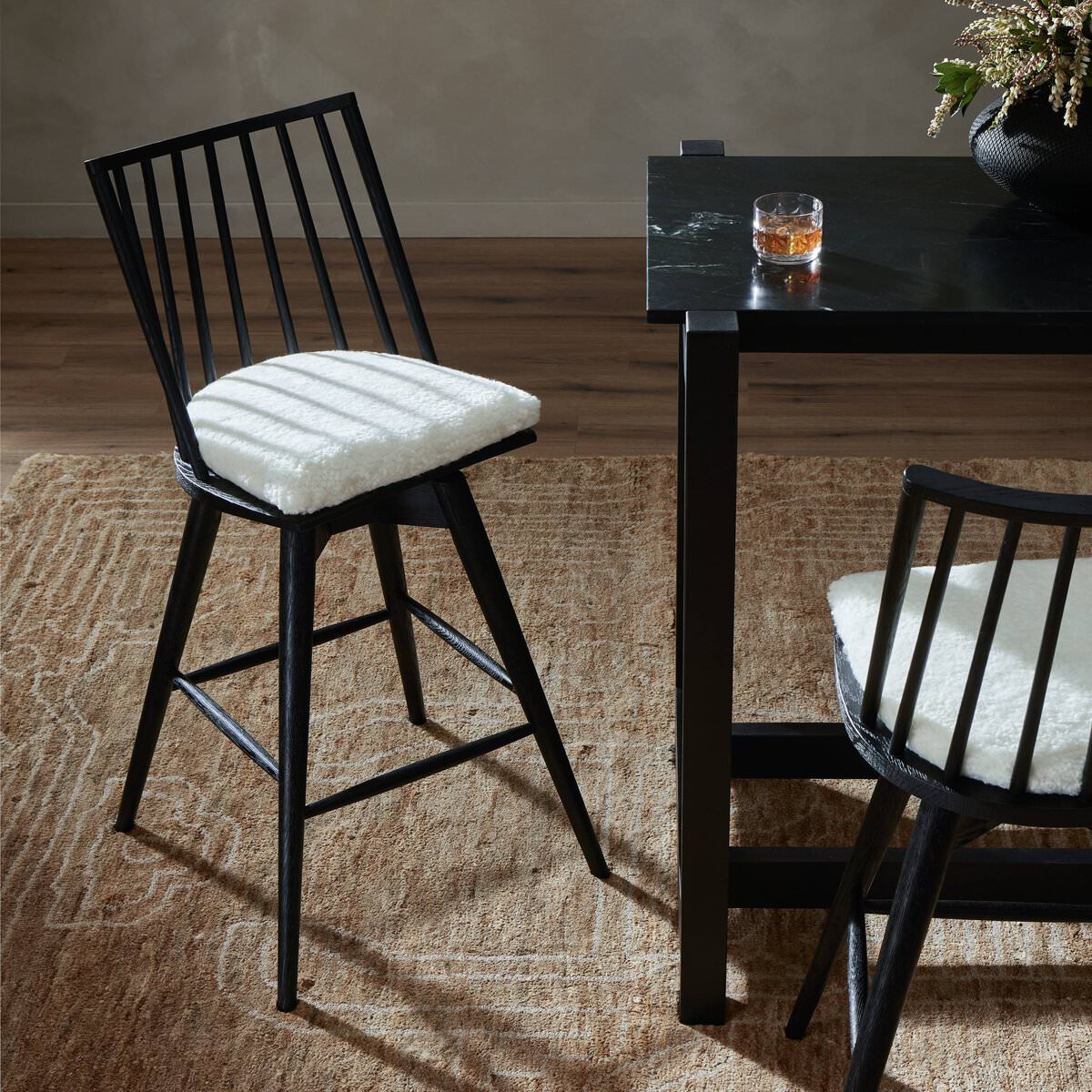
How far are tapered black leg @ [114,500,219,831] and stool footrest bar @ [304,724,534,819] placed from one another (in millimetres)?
285

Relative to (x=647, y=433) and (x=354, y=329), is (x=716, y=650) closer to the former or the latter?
(x=647, y=433)

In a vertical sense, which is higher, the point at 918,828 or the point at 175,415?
the point at 175,415

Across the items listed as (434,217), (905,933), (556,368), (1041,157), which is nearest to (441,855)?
(905,933)

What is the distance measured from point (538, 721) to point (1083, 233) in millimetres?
873

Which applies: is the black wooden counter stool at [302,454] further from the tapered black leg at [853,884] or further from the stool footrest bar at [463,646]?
the tapered black leg at [853,884]

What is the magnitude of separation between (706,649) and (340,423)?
1.64 ft

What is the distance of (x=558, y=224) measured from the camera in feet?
13.3

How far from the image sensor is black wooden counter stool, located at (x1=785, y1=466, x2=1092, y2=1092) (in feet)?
3.28

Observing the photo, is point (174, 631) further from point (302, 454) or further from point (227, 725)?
point (302, 454)

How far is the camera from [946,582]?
1.06 metres

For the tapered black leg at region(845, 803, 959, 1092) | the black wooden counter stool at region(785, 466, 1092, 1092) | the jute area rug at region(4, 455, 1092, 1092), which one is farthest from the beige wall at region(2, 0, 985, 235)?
the tapered black leg at region(845, 803, 959, 1092)

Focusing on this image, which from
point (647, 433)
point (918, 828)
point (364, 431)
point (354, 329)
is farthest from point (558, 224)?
point (918, 828)

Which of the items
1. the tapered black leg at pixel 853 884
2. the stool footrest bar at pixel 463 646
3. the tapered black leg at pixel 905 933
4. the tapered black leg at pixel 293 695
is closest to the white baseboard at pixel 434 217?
the stool footrest bar at pixel 463 646

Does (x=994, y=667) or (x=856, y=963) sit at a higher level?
(x=994, y=667)
